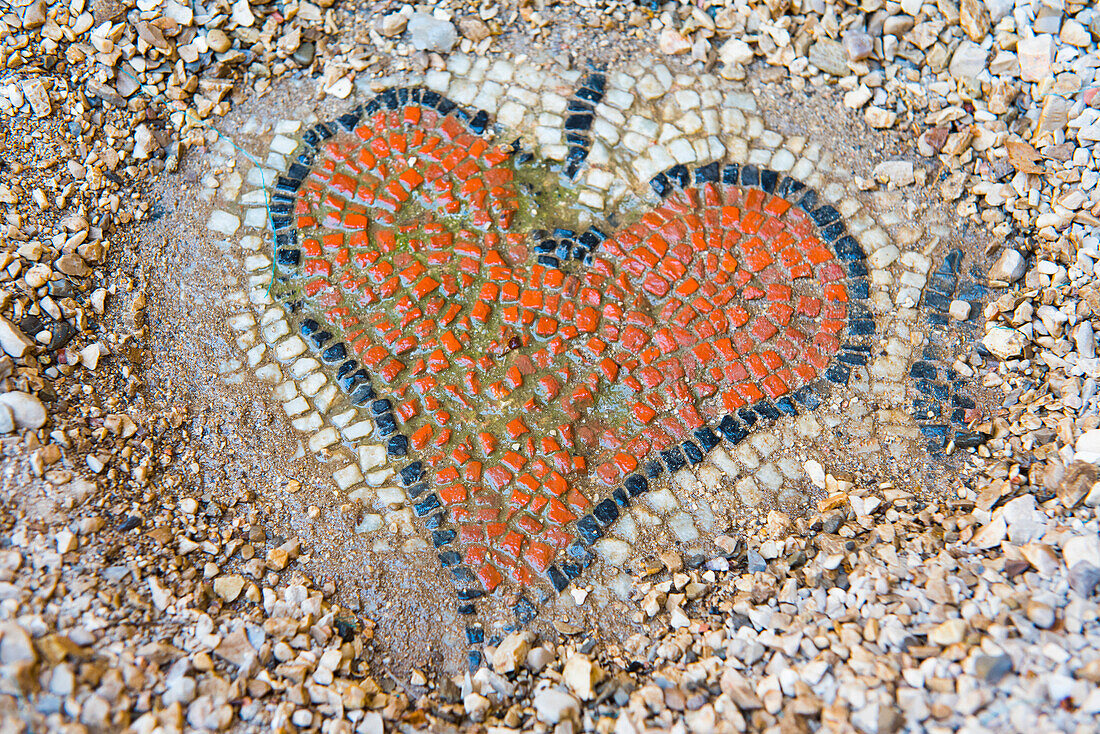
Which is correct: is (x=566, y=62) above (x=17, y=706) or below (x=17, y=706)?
above

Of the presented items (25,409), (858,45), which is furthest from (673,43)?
(25,409)

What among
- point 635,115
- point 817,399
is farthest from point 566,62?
point 817,399

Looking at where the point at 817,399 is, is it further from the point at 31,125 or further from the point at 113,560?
the point at 31,125

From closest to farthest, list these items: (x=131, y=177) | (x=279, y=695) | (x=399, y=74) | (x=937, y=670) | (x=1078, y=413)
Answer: (x=937, y=670) → (x=279, y=695) → (x=1078, y=413) → (x=131, y=177) → (x=399, y=74)

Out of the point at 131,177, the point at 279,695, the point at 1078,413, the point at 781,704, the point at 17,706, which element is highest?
the point at 1078,413

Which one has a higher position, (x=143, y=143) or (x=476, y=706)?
(x=143, y=143)

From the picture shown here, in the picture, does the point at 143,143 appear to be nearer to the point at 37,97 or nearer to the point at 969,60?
the point at 37,97
